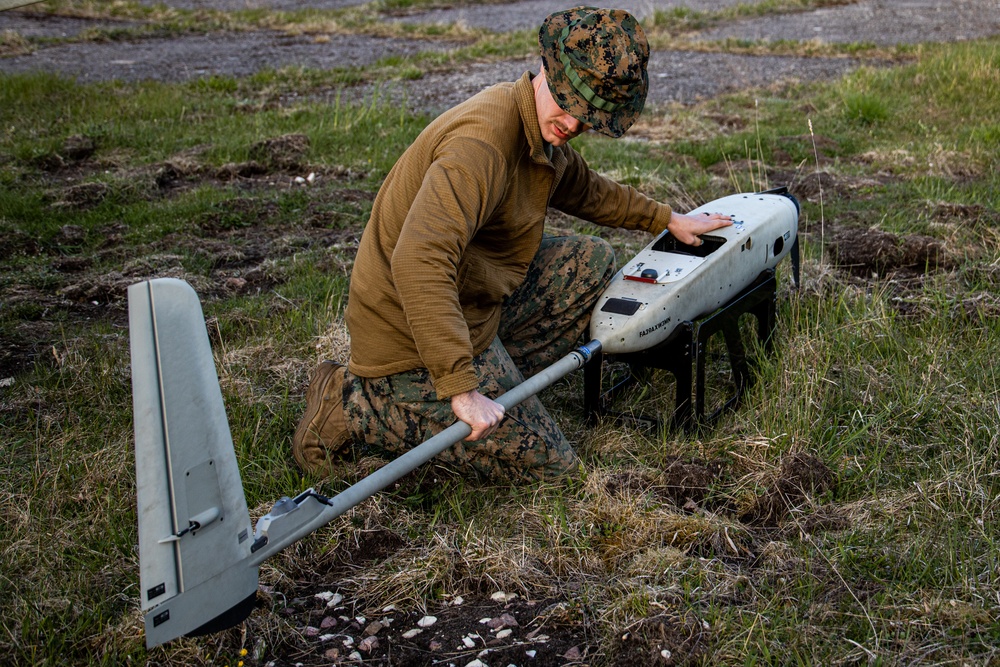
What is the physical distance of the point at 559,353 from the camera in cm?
413

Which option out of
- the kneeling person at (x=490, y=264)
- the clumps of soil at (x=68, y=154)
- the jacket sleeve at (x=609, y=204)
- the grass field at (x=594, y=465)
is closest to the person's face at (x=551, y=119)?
the kneeling person at (x=490, y=264)

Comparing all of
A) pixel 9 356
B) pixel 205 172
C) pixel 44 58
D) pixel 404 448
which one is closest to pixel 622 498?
pixel 404 448

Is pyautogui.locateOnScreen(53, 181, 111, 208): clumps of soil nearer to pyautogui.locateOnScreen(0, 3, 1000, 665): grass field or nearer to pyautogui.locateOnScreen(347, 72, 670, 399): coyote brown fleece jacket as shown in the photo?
pyautogui.locateOnScreen(0, 3, 1000, 665): grass field

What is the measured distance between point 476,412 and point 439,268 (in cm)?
48

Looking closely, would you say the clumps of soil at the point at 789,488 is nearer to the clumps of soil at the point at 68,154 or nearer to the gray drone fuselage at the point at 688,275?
the gray drone fuselage at the point at 688,275

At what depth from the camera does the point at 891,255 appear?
17.1ft

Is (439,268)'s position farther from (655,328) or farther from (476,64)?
(476,64)

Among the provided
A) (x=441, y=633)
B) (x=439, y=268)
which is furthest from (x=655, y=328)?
(x=441, y=633)

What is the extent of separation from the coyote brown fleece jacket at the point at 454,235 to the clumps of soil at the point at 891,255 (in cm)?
212

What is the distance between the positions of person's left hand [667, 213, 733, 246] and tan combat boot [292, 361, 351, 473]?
160 centimetres

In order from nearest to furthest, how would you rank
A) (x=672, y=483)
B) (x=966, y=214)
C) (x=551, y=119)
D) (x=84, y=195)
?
(x=551, y=119) < (x=672, y=483) < (x=966, y=214) < (x=84, y=195)

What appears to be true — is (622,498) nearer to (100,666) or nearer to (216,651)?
(216,651)

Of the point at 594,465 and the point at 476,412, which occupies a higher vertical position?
the point at 476,412

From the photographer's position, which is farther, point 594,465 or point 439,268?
point 594,465
